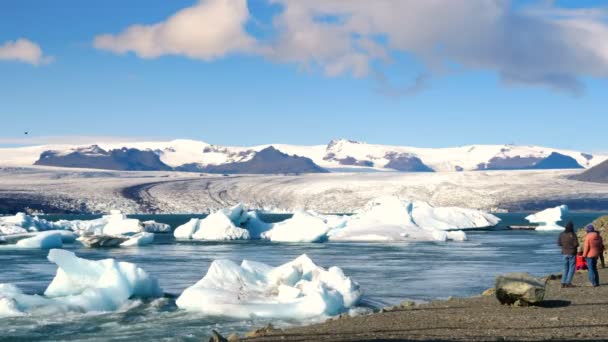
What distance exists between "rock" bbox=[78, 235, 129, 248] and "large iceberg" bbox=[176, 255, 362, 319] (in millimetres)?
20317

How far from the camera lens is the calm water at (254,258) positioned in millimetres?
12633

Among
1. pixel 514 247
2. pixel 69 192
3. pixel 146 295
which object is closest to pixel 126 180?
pixel 69 192

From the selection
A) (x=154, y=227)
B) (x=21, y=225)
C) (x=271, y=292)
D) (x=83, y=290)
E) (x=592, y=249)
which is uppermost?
(x=592, y=249)

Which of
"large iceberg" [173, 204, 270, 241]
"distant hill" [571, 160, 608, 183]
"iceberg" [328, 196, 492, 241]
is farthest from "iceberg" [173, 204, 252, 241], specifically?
"distant hill" [571, 160, 608, 183]

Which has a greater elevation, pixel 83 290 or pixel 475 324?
pixel 475 324

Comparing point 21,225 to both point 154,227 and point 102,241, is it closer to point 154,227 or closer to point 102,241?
point 154,227

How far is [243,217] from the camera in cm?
4547

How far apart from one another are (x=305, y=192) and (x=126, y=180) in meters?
26.3

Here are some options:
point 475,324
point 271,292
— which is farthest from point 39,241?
point 475,324

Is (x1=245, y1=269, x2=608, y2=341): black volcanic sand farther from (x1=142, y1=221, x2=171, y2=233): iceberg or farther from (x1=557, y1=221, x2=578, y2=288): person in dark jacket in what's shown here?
(x1=142, y1=221, x2=171, y2=233): iceberg

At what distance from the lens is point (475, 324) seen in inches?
426

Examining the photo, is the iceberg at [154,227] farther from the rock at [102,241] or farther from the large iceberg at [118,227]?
the rock at [102,241]

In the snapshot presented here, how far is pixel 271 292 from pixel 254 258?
1342 centimetres

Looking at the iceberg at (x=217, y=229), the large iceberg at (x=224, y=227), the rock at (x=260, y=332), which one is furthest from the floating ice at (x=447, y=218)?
the rock at (x=260, y=332)
